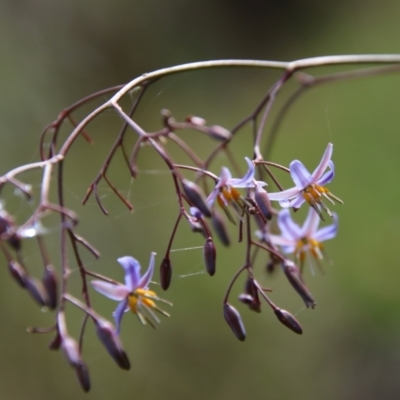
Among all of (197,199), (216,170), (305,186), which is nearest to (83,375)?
(197,199)

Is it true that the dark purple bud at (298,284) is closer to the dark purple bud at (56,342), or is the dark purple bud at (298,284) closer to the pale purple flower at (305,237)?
the pale purple flower at (305,237)

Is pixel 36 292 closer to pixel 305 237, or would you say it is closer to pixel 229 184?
pixel 229 184

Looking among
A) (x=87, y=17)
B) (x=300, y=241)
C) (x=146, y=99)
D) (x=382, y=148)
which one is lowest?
(x=382, y=148)

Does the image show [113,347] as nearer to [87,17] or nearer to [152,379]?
[152,379]

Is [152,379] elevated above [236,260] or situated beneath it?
situated beneath

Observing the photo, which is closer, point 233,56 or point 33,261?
point 33,261

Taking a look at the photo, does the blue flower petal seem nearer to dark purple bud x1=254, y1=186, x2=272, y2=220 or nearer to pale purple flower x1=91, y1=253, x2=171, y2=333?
pale purple flower x1=91, y1=253, x2=171, y2=333

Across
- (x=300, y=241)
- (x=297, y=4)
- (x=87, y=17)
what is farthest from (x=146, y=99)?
(x=300, y=241)
